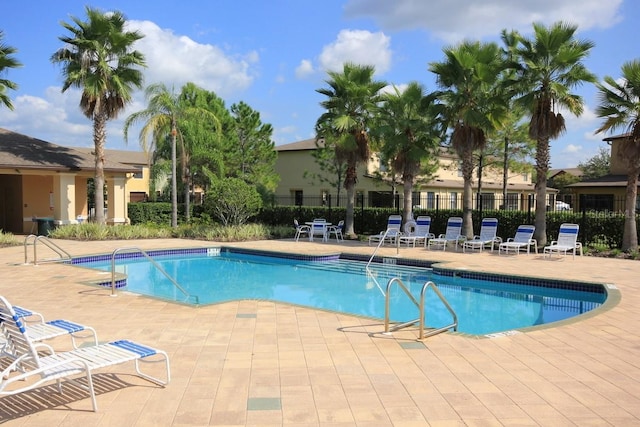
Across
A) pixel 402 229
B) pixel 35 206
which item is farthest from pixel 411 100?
pixel 35 206

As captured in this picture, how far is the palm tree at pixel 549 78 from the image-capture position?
1503 centimetres

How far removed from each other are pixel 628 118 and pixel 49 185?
23.1 meters

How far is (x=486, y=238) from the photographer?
1692 cm

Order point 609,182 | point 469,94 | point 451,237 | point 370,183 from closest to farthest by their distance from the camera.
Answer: point 469,94
point 451,237
point 609,182
point 370,183

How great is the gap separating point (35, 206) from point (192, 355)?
21.8 metres

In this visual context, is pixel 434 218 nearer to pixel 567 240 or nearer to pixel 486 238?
pixel 486 238

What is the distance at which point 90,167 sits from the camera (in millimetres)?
22406

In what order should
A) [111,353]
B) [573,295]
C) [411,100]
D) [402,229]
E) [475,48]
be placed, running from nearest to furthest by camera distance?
1. [111,353]
2. [573,295]
3. [475,48]
4. [411,100]
5. [402,229]

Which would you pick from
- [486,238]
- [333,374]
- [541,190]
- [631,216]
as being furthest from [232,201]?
[333,374]

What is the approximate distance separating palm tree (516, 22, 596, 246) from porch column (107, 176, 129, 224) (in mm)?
17342

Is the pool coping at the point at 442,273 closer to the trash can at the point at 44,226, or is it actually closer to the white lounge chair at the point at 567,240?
the white lounge chair at the point at 567,240

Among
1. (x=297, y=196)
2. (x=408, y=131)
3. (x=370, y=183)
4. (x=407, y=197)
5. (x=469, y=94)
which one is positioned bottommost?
(x=407, y=197)

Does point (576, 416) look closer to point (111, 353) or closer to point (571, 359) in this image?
point (571, 359)

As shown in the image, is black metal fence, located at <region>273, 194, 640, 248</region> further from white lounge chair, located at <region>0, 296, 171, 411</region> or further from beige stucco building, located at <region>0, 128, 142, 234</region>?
white lounge chair, located at <region>0, 296, 171, 411</region>
